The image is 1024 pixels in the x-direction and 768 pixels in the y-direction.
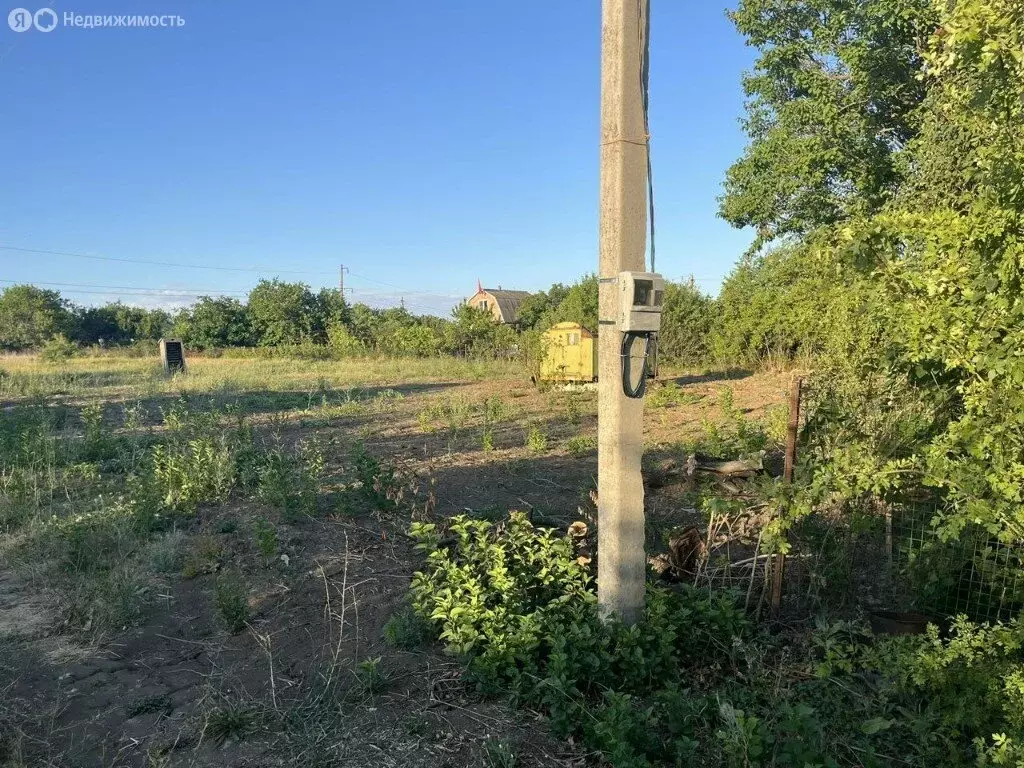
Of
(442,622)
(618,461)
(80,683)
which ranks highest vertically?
(618,461)

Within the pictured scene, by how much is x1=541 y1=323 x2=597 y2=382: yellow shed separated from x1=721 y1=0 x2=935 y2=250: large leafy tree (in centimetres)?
453

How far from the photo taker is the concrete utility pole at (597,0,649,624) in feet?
9.46

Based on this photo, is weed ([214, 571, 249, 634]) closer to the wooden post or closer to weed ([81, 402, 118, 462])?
the wooden post

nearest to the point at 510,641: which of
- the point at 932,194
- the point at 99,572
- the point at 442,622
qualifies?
the point at 442,622

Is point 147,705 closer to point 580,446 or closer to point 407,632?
point 407,632

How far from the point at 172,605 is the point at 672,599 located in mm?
2859

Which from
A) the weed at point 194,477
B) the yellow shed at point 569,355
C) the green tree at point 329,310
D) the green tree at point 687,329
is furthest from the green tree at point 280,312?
the weed at point 194,477

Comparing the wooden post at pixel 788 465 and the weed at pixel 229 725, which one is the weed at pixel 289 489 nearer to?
the weed at pixel 229 725

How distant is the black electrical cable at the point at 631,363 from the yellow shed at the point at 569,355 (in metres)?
11.7

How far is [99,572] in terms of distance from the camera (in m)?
4.26

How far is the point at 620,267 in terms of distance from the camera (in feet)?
9.73

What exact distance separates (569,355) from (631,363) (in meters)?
12.0

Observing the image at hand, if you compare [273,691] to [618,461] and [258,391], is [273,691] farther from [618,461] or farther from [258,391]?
[258,391]

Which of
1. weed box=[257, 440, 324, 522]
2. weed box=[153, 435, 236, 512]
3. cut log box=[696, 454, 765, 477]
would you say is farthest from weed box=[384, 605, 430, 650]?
cut log box=[696, 454, 765, 477]
